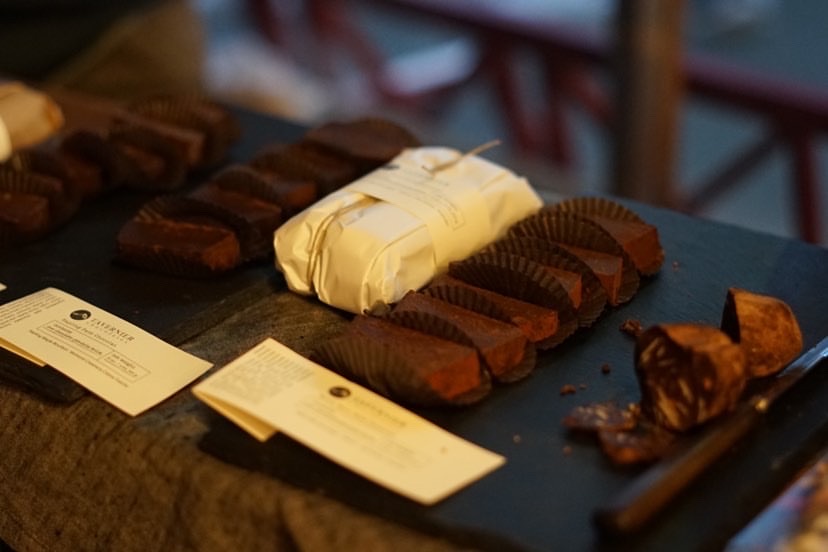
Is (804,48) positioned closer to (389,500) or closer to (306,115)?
(306,115)

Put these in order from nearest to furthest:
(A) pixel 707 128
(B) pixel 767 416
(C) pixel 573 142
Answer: (B) pixel 767 416 < (C) pixel 573 142 < (A) pixel 707 128

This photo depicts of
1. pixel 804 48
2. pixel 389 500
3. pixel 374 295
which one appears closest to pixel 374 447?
pixel 389 500

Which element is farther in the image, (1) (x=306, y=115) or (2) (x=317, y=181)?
(1) (x=306, y=115)

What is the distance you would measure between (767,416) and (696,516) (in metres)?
0.14

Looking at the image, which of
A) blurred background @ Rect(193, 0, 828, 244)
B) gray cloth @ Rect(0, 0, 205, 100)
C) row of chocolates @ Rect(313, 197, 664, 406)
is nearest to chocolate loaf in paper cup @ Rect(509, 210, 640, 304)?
row of chocolates @ Rect(313, 197, 664, 406)

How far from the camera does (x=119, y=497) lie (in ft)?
3.03

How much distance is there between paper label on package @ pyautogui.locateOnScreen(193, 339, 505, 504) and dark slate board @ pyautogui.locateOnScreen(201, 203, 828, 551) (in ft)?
0.04

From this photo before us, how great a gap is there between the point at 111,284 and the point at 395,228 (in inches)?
11.4

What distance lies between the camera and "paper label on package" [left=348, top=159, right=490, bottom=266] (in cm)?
107

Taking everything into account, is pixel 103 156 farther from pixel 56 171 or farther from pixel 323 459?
pixel 323 459

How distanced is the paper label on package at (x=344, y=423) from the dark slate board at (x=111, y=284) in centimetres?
14

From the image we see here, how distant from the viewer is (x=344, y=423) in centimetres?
86

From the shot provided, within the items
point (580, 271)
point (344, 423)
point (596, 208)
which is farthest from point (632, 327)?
point (344, 423)

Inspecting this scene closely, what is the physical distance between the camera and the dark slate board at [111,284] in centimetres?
104
